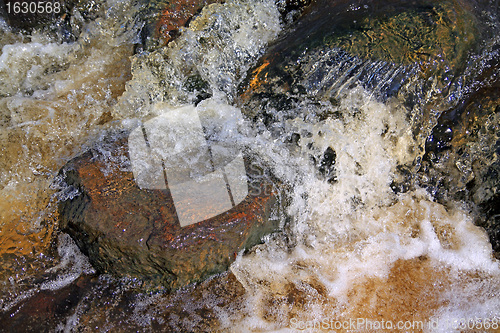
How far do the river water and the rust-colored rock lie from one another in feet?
0.38

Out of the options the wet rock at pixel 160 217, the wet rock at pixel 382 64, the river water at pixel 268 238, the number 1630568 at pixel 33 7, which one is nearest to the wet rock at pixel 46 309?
the river water at pixel 268 238

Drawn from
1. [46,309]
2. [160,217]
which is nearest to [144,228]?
[160,217]

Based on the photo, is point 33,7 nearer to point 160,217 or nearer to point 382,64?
point 160,217

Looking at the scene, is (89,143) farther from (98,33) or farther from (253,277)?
(253,277)

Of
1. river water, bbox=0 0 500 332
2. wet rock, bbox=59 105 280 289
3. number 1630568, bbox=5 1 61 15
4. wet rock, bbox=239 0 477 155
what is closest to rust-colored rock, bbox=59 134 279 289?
wet rock, bbox=59 105 280 289

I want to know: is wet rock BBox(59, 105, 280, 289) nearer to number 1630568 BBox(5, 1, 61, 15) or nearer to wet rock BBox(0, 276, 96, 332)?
wet rock BBox(0, 276, 96, 332)

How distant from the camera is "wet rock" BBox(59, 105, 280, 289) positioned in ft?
6.73

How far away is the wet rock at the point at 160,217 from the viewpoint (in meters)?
2.05

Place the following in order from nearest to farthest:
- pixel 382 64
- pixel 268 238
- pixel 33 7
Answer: pixel 268 238, pixel 382 64, pixel 33 7

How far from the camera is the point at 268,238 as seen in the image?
2393 millimetres

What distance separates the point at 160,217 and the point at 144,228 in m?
0.10

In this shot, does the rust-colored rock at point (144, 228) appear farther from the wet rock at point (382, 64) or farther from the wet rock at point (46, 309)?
the wet rock at point (382, 64)

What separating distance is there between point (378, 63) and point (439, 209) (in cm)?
113

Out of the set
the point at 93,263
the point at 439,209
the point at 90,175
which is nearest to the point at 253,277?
the point at 93,263
